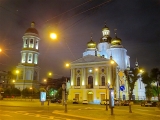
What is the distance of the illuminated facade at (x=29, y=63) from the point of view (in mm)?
70750

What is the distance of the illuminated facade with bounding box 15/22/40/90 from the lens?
70.8 metres

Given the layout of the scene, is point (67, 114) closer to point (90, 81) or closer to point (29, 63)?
point (90, 81)

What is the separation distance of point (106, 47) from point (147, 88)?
2401 cm

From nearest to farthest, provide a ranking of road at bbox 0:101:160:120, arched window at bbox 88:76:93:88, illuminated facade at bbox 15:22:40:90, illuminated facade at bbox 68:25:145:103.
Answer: road at bbox 0:101:160:120, illuminated facade at bbox 68:25:145:103, arched window at bbox 88:76:93:88, illuminated facade at bbox 15:22:40:90

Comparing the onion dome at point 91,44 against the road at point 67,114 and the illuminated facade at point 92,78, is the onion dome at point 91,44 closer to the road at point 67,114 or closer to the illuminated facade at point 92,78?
the illuminated facade at point 92,78

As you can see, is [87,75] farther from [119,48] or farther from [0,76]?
[0,76]

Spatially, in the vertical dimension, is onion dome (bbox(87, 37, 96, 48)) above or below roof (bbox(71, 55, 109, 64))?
above

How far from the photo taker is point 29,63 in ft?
237

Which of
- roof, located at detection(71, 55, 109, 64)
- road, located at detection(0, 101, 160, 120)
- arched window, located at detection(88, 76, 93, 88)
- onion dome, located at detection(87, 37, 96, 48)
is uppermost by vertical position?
onion dome, located at detection(87, 37, 96, 48)

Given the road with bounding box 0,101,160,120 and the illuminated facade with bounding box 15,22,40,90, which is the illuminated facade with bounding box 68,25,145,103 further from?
the road with bounding box 0,101,160,120

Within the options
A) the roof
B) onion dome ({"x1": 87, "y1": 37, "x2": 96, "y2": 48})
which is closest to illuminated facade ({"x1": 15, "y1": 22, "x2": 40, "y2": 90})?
the roof

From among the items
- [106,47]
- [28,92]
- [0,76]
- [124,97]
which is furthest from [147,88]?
[0,76]

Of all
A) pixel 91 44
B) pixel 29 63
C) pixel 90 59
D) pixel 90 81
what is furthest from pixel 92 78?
pixel 29 63

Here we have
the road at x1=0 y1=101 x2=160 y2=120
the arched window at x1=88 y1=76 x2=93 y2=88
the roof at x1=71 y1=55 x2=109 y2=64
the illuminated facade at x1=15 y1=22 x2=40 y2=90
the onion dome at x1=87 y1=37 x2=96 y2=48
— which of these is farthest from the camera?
the onion dome at x1=87 y1=37 x2=96 y2=48
